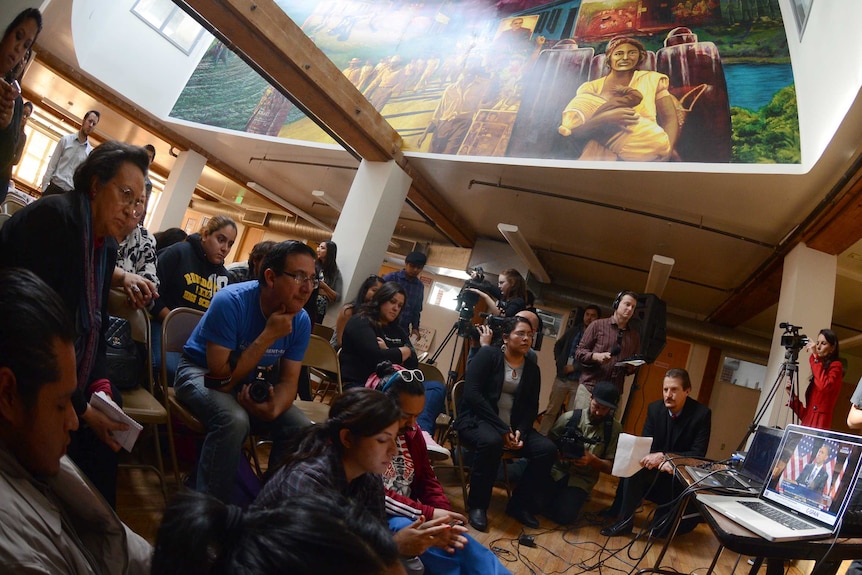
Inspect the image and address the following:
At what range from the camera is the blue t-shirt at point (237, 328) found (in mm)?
2074

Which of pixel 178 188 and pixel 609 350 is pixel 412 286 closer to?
pixel 609 350

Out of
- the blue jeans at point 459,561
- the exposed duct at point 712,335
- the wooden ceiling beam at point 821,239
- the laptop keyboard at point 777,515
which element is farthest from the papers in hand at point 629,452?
the exposed duct at point 712,335

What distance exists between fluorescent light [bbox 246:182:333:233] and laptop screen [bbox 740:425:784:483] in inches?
347

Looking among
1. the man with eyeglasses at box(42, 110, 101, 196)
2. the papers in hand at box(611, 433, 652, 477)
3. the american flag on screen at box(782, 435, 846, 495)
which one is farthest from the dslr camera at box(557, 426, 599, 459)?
the man with eyeglasses at box(42, 110, 101, 196)

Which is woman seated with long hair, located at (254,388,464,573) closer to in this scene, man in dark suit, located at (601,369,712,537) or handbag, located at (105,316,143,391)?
handbag, located at (105,316,143,391)

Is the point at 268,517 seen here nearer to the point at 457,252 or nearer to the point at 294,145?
the point at 294,145

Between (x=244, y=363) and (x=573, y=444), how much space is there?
101 inches

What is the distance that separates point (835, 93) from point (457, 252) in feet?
20.2

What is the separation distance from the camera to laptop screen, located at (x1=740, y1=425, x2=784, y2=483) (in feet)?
7.35

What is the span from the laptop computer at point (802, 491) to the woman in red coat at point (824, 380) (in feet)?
8.30

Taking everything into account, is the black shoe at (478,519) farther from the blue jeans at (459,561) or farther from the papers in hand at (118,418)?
the papers in hand at (118,418)

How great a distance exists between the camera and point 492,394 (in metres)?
3.65

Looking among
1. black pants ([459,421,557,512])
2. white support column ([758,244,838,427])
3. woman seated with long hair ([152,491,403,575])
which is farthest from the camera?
white support column ([758,244,838,427])

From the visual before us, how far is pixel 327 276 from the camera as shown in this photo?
203 inches
